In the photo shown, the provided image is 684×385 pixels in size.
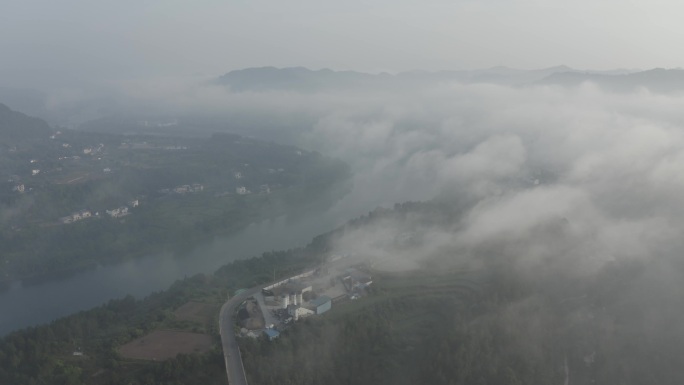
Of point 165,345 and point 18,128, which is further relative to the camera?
point 18,128

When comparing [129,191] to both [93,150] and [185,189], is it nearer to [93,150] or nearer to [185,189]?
[185,189]

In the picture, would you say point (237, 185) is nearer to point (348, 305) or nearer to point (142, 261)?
point (142, 261)

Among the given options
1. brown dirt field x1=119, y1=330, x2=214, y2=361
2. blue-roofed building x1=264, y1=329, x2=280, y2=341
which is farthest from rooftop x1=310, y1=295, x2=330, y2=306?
brown dirt field x1=119, y1=330, x2=214, y2=361

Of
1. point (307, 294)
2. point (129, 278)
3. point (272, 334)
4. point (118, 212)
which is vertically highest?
point (272, 334)

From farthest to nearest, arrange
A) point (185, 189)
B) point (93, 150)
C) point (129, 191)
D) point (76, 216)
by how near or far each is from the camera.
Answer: point (93, 150)
point (185, 189)
point (129, 191)
point (76, 216)

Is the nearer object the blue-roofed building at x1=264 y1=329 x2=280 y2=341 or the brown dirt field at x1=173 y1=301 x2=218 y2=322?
the blue-roofed building at x1=264 y1=329 x2=280 y2=341

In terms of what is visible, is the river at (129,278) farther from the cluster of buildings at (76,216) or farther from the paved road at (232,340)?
the paved road at (232,340)

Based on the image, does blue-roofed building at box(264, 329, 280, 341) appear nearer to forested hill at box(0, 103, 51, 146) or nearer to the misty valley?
the misty valley

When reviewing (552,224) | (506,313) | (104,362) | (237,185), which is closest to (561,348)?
(506,313)

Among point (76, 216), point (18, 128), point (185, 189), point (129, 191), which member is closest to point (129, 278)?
point (76, 216)
